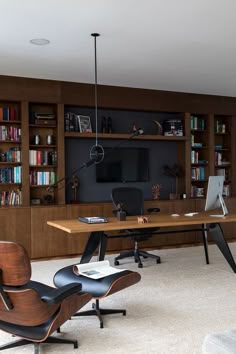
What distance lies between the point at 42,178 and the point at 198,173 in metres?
2.82

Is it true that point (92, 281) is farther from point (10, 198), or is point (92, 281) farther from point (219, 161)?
point (219, 161)

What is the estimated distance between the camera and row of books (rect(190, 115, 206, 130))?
7.12 m

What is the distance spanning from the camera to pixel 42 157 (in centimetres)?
609

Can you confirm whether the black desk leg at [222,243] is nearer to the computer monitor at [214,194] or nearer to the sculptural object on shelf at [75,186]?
the computer monitor at [214,194]

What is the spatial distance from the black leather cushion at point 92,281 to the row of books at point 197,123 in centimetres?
438

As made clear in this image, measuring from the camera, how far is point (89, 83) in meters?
6.21

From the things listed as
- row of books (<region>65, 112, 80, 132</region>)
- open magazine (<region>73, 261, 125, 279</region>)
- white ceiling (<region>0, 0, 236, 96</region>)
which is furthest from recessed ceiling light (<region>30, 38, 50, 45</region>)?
open magazine (<region>73, 261, 125, 279</region>)

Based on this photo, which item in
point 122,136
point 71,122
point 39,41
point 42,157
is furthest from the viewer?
point 122,136

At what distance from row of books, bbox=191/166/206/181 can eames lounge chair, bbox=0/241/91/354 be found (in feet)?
15.4

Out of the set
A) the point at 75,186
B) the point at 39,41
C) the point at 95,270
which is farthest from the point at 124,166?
the point at 95,270

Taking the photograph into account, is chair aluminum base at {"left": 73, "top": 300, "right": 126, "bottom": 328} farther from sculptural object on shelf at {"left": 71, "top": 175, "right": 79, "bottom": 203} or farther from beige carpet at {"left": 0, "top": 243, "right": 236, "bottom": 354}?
sculptural object on shelf at {"left": 71, "top": 175, "right": 79, "bottom": 203}

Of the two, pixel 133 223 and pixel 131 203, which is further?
pixel 131 203

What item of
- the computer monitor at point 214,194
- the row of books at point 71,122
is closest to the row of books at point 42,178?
the row of books at point 71,122

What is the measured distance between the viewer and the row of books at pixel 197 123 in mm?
7125
